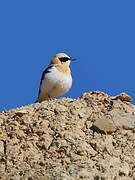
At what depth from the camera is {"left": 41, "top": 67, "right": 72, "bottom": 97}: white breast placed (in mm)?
14158

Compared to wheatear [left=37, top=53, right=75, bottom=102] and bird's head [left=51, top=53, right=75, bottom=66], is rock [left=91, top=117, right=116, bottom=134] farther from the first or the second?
bird's head [left=51, top=53, right=75, bottom=66]

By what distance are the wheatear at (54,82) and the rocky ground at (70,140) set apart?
7.85 ft

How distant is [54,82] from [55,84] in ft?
0.13

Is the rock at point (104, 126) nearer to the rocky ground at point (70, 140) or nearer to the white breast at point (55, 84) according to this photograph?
the rocky ground at point (70, 140)

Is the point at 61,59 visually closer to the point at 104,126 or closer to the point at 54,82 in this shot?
the point at 54,82

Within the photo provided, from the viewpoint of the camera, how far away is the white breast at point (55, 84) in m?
14.2

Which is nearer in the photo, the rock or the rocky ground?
the rocky ground

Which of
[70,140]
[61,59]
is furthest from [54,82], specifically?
[70,140]

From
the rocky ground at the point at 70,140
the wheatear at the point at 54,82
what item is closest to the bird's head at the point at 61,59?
the wheatear at the point at 54,82

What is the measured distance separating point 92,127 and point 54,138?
0.57 m

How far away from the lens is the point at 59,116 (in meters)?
11.3

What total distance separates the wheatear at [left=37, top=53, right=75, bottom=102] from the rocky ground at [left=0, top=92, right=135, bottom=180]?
239cm

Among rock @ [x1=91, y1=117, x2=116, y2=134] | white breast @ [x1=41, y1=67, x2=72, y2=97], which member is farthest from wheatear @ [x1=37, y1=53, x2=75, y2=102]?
rock @ [x1=91, y1=117, x2=116, y2=134]

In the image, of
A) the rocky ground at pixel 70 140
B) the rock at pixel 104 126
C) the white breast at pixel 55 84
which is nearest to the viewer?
the rocky ground at pixel 70 140
